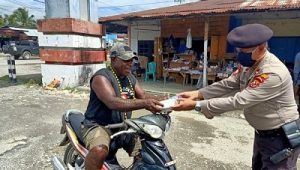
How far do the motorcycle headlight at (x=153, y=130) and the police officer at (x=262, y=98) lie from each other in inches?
10.0

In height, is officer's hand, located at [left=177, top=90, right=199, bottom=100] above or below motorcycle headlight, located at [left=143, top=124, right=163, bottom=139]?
above

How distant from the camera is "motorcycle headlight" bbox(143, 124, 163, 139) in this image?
6.94 feet

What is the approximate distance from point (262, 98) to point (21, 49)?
1042 inches

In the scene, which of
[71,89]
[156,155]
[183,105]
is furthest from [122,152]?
[71,89]

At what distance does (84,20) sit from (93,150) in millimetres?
8107

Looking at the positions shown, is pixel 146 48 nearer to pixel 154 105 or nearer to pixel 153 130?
pixel 154 105

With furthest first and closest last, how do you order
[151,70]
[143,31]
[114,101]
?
[143,31], [151,70], [114,101]

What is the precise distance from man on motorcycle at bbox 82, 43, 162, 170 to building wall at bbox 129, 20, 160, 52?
1043 centimetres

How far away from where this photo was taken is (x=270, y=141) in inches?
85.6

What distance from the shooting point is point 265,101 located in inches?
80.4

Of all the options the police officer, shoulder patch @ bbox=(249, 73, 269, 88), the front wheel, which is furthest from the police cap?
the front wheel

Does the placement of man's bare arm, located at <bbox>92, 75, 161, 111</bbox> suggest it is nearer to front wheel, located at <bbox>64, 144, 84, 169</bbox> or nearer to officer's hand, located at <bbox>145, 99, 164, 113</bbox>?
officer's hand, located at <bbox>145, 99, 164, 113</bbox>

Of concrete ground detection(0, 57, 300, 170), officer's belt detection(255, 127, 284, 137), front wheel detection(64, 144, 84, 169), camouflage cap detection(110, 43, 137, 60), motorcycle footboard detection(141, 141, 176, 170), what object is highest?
camouflage cap detection(110, 43, 137, 60)

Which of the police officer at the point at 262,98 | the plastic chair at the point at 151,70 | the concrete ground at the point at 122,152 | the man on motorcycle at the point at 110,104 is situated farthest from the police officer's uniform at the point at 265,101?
the plastic chair at the point at 151,70
